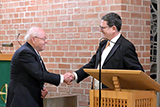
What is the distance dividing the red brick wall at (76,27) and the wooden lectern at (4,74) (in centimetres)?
71

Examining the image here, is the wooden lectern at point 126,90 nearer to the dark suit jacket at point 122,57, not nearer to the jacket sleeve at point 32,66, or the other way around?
the dark suit jacket at point 122,57

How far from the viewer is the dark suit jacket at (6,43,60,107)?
13.7 feet

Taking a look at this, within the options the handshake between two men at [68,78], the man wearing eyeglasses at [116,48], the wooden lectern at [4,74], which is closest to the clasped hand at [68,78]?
the handshake between two men at [68,78]

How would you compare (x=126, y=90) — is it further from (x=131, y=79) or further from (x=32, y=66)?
(x=32, y=66)

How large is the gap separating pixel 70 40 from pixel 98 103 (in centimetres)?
210

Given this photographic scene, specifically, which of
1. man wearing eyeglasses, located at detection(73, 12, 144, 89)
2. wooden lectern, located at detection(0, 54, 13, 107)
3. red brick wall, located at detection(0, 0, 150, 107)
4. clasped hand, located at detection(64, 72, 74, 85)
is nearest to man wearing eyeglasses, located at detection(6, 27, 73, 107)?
clasped hand, located at detection(64, 72, 74, 85)

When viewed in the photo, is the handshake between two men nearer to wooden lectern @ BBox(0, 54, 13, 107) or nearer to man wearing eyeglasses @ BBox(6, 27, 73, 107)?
man wearing eyeglasses @ BBox(6, 27, 73, 107)

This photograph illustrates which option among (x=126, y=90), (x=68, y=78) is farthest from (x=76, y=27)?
(x=126, y=90)

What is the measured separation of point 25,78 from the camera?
4.20m

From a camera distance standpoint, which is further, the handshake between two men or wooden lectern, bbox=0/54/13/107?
wooden lectern, bbox=0/54/13/107

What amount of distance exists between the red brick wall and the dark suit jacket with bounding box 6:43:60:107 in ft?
3.59

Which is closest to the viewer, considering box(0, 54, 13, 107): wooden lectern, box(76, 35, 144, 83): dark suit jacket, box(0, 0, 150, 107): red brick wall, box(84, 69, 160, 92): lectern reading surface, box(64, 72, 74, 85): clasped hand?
box(84, 69, 160, 92): lectern reading surface

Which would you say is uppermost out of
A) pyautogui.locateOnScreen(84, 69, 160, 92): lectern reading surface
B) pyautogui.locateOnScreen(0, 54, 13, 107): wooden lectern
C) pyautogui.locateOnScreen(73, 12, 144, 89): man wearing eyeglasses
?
pyautogui.locateOnScreen(73, 12, 144, 89): man wearing eyeglasses

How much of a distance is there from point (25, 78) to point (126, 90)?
1347mm
